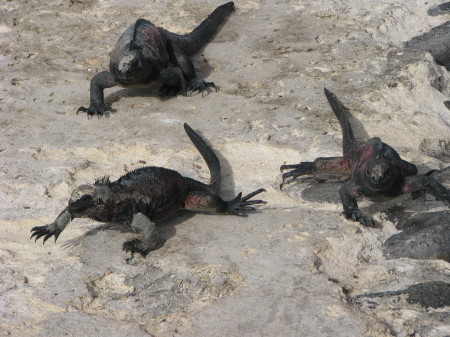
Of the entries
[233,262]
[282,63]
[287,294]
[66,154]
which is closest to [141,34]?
[282,63]

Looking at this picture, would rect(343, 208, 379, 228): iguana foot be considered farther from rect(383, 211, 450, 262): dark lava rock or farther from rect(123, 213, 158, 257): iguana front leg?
rect(123, 213, 158, 257): iguana front leg

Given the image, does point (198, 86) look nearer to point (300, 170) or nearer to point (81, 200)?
point (300, 170)

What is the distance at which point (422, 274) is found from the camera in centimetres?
413

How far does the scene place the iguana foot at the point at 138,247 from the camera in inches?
173

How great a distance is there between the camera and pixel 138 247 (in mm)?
4410

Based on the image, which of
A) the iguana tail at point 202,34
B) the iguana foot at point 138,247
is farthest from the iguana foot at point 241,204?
the iguana tail at point 202,34

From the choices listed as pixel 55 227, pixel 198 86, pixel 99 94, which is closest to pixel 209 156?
pixel 55 227

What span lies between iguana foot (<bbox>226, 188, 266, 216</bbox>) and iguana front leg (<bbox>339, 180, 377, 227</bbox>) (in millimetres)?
583

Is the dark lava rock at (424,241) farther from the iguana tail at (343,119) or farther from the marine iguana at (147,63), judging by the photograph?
the marine iguana at (147,63)

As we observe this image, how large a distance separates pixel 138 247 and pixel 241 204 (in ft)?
2.98

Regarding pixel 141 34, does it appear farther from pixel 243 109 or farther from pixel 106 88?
pixel 243 109

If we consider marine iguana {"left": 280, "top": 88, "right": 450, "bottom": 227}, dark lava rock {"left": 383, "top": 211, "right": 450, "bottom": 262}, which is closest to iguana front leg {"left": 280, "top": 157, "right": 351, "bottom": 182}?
marine iguana {"left": 280, "top": 88, "right": 450, "bottom": 227}

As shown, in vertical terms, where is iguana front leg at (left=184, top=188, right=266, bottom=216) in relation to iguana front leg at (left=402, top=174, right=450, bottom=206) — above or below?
below

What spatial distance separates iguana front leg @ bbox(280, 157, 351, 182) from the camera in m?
5.36
